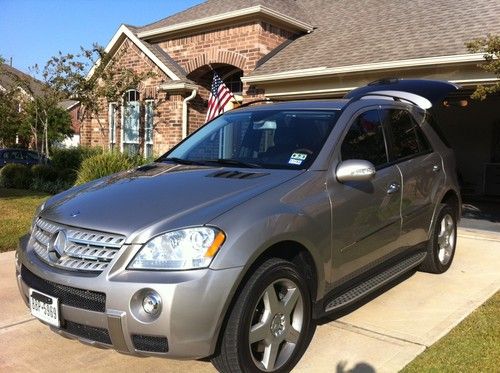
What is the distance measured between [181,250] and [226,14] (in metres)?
10.6

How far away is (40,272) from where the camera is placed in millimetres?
3154

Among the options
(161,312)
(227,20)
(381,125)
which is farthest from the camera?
(227,20)

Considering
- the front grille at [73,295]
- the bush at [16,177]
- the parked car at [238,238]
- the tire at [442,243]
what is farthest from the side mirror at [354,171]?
the bush at [16,177]

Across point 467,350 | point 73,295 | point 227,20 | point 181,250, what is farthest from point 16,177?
point 467,350

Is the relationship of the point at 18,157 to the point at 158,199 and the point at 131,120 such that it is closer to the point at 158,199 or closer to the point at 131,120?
the point at 131,120

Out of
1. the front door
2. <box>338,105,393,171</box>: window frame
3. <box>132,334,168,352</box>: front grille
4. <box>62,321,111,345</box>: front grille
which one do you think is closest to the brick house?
<box>338,105,393,171</box>: window frame

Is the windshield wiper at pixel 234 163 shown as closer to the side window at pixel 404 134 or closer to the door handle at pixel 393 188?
the door handle at pixel 393 188

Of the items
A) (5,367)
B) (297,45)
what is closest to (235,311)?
(5,367)

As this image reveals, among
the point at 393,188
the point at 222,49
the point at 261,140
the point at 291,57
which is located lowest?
the point at 393,188

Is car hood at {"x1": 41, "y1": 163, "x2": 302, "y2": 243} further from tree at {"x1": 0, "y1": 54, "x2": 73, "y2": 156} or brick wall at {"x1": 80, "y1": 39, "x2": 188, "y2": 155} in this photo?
tree at {"x1": 0, "y1": 54, "x2": 73, "y2": 156}

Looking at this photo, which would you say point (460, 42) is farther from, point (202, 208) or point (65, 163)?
point (65, 163)

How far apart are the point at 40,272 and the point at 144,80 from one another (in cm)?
1160

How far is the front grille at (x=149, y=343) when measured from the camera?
2.77 meters

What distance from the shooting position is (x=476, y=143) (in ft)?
46.8
